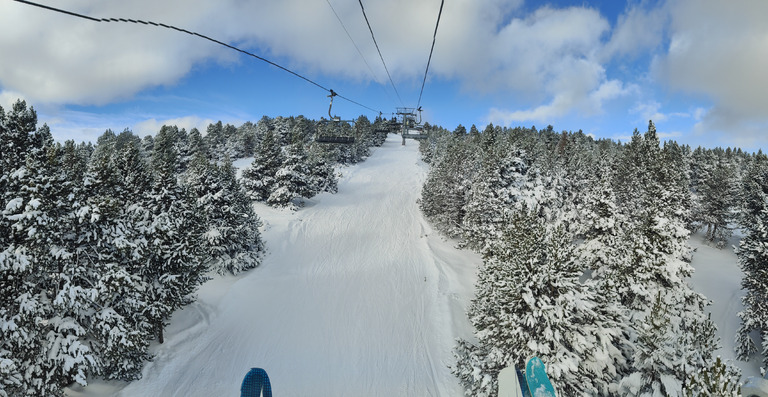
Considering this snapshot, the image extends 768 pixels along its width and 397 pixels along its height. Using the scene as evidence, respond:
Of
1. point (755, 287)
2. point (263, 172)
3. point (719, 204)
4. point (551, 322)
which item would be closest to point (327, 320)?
point (551, 322)

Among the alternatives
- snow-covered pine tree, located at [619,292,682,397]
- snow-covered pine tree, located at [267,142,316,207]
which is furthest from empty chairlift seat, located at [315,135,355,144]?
snow-covered pine tree, located at [619,292,682,397]

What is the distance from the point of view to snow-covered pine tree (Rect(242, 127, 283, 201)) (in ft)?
129

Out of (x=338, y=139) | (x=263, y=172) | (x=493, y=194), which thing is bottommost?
(x=263, y=172)

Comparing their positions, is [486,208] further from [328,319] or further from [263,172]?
[263,172]

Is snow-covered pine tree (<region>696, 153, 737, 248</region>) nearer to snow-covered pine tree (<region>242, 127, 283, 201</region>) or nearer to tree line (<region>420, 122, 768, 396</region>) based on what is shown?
tree line (<region>420, 122, 768, 396</region>)

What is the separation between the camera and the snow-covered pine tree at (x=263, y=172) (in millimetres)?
39438

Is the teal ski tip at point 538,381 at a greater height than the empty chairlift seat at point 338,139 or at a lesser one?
lesser

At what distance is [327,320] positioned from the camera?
20.5 metres

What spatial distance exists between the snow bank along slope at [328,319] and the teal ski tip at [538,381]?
881cm

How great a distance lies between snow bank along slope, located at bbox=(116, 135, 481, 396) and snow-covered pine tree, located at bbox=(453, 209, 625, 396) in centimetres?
499

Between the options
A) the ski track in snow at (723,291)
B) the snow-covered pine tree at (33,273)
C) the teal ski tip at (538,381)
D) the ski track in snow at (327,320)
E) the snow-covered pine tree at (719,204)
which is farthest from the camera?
the snow-covered pine tree at (719,204)

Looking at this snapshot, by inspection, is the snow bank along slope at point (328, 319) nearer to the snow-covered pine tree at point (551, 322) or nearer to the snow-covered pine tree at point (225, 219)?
the snow-covered pine tree at point (225, 219)

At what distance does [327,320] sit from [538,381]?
1542 cm

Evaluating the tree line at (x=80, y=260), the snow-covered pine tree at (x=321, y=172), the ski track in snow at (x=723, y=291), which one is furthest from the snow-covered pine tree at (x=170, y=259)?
the ski track in snow at (x=723, y=291)
